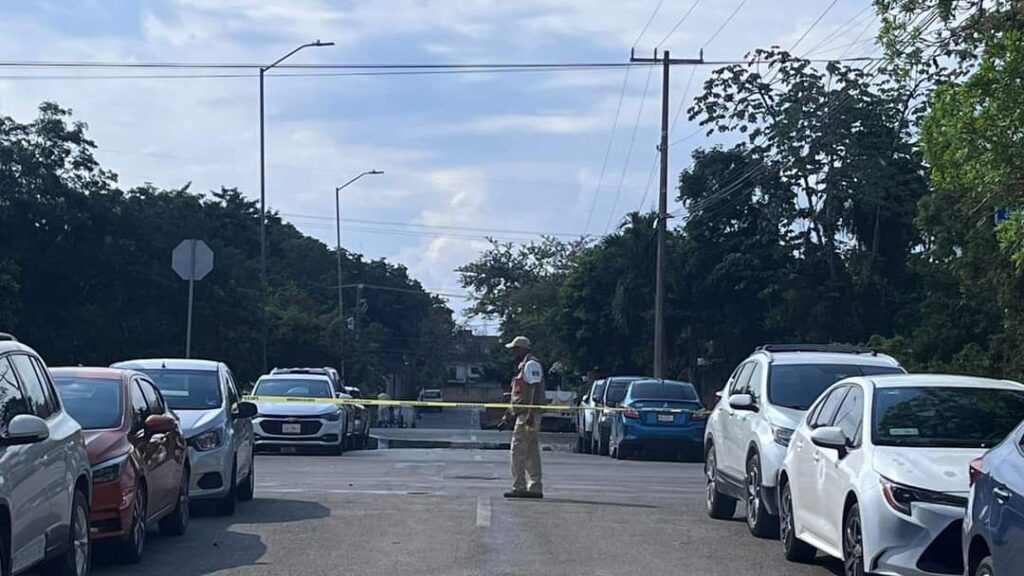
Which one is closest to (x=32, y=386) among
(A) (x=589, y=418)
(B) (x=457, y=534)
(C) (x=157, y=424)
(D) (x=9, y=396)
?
(D) (x=9, y=396)

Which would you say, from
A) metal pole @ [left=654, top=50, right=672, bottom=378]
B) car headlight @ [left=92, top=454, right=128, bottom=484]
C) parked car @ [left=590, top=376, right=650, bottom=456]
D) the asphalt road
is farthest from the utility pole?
car headlight @ [left=92, top=454, right=128, bottom=484]

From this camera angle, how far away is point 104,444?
11.5 metres

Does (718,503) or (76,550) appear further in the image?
(718,503)

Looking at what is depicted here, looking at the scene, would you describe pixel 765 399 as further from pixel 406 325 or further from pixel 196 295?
pixel 406 325

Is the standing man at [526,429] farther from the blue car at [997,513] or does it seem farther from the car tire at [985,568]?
the car tire at [985,568]

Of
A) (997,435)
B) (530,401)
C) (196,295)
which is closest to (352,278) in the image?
(196,295)

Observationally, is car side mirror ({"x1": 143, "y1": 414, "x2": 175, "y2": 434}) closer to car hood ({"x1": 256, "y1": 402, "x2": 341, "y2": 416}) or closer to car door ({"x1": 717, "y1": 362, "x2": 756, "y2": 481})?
car door ({"x1": 717, "y1": 362, "x2": 756, "y2": 481})

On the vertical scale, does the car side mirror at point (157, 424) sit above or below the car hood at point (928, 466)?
above

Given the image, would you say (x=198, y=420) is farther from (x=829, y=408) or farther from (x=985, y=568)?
(x=985, y=568)

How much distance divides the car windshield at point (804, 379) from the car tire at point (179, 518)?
5418 millimetres

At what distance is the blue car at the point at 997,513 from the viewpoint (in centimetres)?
749

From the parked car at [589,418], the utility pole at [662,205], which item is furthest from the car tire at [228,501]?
the utility pole at [662,205]

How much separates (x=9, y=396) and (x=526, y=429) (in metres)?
9.26

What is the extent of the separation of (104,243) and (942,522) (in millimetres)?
33872
